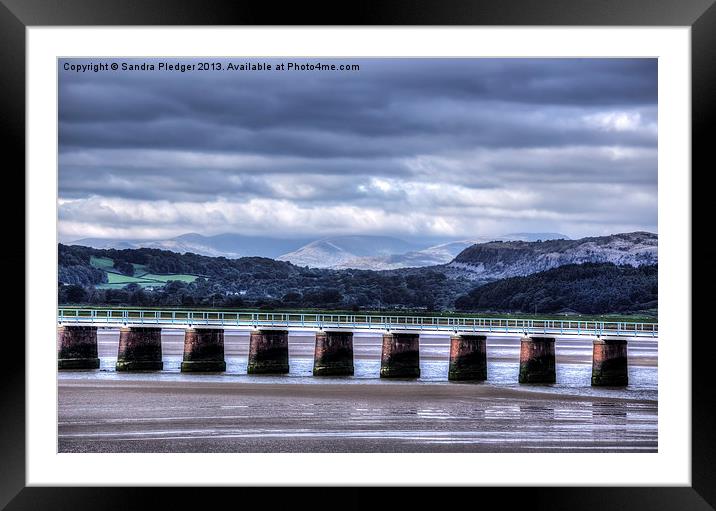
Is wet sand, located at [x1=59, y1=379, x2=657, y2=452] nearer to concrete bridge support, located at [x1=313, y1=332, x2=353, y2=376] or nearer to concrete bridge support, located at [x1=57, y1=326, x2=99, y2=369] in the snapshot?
concrete bridge support, located at [x1=313, y1=332, x2=353, y2=376]

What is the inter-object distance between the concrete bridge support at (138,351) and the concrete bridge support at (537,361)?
9.22 metres

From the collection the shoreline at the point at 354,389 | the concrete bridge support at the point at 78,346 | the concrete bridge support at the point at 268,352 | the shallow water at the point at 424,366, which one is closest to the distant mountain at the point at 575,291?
the shallow water at the point at 424,366

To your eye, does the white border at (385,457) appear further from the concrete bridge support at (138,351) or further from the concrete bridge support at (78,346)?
the concrete bridge support at (78,346)

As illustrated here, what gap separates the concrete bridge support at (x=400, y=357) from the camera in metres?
23.7

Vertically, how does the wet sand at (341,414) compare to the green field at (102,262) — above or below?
below

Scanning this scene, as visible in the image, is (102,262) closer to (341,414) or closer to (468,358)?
(468,358)

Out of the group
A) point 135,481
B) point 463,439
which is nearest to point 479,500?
point 135,481

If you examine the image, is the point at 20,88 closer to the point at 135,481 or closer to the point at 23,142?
the point at 23,142

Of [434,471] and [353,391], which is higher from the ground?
[434,471]

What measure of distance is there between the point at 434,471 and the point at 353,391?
1640cm

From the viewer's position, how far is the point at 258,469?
5859 millimetres

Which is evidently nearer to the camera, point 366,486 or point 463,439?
point 366,486
